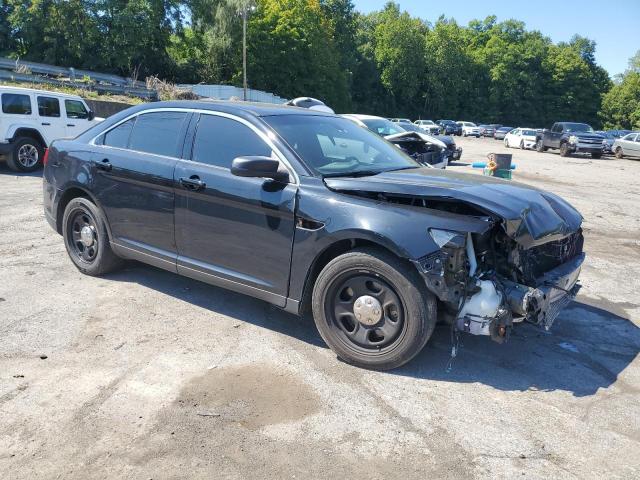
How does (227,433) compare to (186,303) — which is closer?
(227,433)

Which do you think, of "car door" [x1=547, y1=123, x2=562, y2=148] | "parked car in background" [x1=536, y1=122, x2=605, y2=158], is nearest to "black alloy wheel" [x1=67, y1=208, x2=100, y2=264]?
"parked car in background" [x1=536, y1=122, x2=605, y2=158]

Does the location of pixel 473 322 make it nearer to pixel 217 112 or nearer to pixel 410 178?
pixel 410 178

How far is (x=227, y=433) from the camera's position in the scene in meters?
2.96

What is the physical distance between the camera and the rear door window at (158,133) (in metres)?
4.64

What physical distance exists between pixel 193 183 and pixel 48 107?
10.8 m

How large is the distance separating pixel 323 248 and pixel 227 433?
137 cm

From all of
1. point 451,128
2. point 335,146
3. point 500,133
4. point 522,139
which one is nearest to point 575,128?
point 522,139

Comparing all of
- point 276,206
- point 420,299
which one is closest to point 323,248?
point 276,206

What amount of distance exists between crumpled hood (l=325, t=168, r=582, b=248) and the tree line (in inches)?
1774

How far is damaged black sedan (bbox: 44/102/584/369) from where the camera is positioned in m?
3.48

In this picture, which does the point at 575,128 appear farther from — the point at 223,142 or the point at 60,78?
the point at 223,142

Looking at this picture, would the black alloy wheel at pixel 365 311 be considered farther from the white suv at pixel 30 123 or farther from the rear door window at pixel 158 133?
the white suv at pixel 30 123

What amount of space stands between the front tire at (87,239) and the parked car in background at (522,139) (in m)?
32.6

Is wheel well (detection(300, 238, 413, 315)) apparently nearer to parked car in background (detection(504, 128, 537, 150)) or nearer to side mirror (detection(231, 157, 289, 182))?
side mirror (detection(231, 157, 289, 182))
